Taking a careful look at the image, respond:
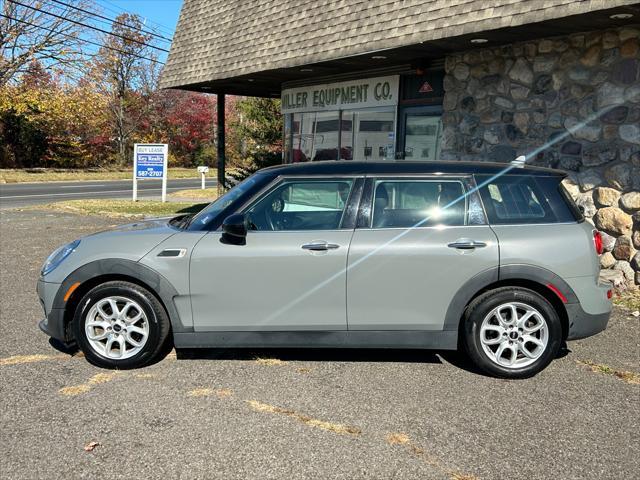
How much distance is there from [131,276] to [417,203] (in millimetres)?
2232

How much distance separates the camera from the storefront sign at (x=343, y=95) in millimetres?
10398

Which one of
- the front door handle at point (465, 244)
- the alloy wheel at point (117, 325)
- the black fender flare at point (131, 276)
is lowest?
the alloy wheel at point (117, 325)

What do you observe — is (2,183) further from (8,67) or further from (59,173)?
(8,67)

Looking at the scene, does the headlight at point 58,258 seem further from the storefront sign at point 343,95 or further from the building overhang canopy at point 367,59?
the storefront sign at point 343,95

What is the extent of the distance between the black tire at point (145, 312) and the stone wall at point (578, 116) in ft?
17.2

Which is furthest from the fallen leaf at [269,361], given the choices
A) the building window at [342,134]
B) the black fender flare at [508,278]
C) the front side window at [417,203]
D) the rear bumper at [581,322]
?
the building window at [342,134]

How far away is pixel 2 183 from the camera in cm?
2911

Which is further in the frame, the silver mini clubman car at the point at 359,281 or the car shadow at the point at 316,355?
the car shadow at the point at 316,355

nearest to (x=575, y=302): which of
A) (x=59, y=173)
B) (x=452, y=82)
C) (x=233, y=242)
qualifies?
(x=233, y=242)

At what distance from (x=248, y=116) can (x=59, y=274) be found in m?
15.2

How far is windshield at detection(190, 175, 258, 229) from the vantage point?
14.8ft

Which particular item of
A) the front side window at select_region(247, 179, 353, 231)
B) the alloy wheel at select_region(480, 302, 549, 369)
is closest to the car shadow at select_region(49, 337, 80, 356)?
the front side window at select_region(247, 179, 353, 231)

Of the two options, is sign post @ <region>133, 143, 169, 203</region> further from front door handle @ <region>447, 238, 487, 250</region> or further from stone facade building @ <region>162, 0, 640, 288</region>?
front door handle @ <region>447, 238, 487, 250</region>

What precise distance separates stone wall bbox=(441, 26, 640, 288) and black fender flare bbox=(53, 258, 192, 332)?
16.9 ft
